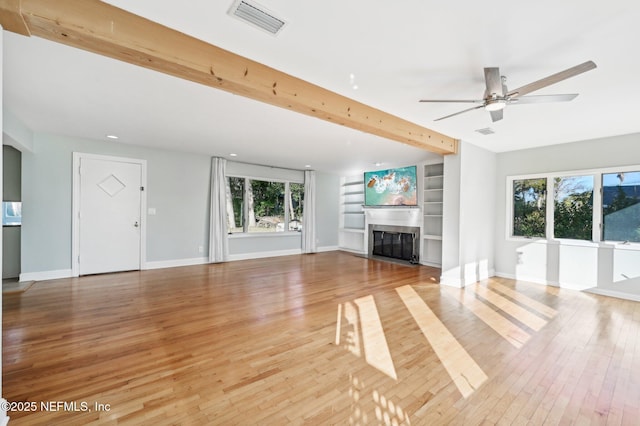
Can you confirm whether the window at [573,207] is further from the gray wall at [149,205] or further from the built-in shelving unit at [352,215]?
the gray wall at [149,205]

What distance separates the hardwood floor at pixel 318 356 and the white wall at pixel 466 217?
574mm

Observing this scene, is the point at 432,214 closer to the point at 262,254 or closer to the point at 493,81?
the point at 262,254

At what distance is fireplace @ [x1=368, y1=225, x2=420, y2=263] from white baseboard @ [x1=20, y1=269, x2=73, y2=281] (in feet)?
21.6

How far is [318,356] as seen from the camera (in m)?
2.42

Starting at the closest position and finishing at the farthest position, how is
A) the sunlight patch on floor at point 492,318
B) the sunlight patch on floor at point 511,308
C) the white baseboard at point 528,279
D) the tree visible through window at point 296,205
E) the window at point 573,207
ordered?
the sunlight patch on floor at point 492,318 → the sunlight patch on floor at point 511,308 → the window at point 573,207 → the white baseboard at point 528,279 → the tree visible through window at point 296,205

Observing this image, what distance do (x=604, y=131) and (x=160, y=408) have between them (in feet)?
20.3

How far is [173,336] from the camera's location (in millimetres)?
2771

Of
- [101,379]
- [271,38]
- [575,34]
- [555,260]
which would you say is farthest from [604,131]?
[101,379]

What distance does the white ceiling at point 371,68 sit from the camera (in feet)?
5.93

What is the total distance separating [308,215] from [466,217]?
4.42 m

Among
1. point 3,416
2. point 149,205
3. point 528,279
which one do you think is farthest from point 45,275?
point 528,279

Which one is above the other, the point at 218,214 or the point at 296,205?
the point at 296,205

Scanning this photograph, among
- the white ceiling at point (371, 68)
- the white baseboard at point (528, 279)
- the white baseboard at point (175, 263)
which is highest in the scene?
the white ceiling at point (371, 68)

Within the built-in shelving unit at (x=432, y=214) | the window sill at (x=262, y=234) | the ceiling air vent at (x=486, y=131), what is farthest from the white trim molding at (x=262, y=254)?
the ceiling air vent at (x=486, y=131)
